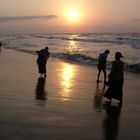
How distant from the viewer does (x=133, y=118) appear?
1111 centimetres

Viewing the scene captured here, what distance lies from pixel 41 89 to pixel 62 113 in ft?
15.6

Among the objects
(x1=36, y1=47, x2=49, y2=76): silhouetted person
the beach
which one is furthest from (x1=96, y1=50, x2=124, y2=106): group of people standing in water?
(x1=36, y1=47, x2=49, y2=76): silhouetted person

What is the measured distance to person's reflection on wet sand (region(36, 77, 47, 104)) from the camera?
45.1 ft

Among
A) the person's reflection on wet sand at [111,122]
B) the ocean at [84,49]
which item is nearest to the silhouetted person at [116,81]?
the person's reflection on wet sand at [111,122]

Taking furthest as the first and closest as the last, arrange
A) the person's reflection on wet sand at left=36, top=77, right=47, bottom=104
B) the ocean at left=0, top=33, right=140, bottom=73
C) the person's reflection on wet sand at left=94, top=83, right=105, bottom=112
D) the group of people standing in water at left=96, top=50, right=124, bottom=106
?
1. the ocean at left=0, top=33, right=140, bottom=73
2. the person's reflection on wet sand at left=36, top=77, right=47, bottom=104
3. the group of people standing in water at left=96, top=50, right=124, bottom=106
4. the person's reflection on wet sand at left=94, top=83, right=105, bottom=112

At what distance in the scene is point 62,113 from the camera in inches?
437

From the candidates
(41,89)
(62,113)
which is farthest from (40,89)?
(62,113)

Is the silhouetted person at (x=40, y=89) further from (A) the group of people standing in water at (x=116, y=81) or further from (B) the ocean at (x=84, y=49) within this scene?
(B) the ocean at (x=84, y=49)

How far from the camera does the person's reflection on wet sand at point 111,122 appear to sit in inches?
364

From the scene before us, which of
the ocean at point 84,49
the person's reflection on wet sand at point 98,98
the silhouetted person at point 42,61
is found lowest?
the ocean at point 84,49

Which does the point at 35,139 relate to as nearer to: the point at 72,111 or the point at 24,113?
the point at 24,113

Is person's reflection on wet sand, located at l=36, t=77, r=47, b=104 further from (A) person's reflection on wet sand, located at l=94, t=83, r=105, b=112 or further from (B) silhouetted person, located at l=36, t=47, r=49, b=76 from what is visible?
(A) person's reflection on wet sand, located at l=94, t=83, r=105, b=112

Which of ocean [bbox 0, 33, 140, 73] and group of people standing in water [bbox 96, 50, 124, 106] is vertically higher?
group of people standing in water [bbox 96, 50, 124, 106]

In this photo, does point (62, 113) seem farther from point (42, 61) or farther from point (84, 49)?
point (84, 49)
